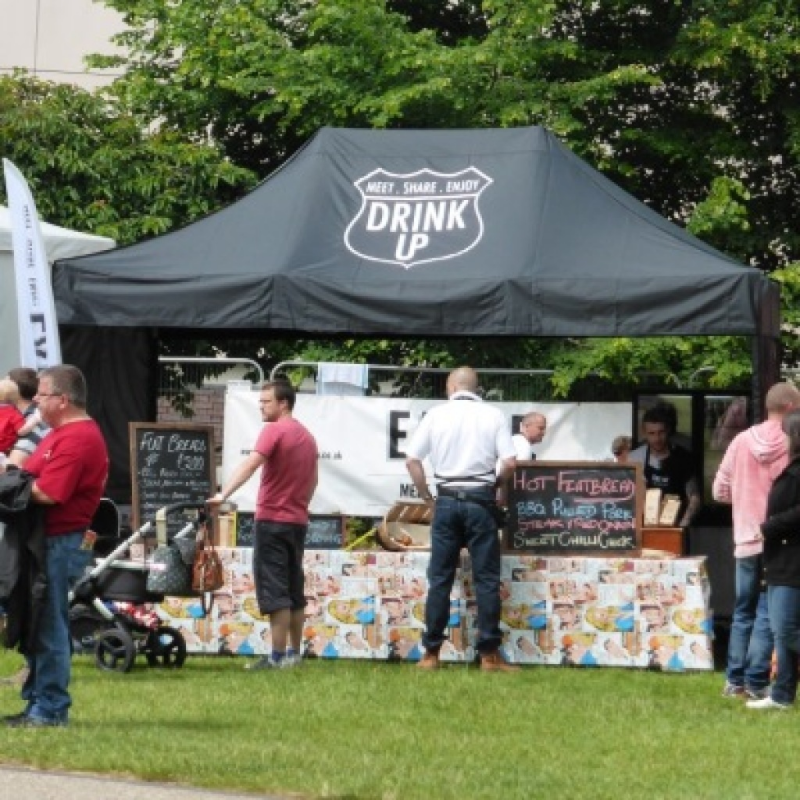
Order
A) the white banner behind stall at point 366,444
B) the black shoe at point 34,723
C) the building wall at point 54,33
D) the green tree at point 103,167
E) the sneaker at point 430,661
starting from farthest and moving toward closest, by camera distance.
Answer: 1. the building wall at point 54,33
2. the green tree at point 103,167
3. the white banner behind stall at point 366,444
4. the sneaker at point 430,661
5. the black shoe at point 34,723

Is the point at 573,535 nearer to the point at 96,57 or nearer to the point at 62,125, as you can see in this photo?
the point at 62,125

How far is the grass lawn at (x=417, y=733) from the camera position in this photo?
9555 mm

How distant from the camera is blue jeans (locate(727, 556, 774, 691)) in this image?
41.8 feet

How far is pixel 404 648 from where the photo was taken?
49.0ft

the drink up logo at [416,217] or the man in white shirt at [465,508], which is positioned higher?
the drink up logo at [416,217]

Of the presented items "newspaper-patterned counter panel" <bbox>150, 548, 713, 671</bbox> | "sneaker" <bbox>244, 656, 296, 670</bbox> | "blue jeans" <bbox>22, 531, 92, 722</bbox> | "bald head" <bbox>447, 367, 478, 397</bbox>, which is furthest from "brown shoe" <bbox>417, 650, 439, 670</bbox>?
"blue jeans" <bbox>22, 531, 92, 722</bbox>

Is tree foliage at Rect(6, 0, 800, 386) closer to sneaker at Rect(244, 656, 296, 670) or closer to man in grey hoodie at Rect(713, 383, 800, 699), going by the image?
sneaker at Rect(244, 656, 296, 670)

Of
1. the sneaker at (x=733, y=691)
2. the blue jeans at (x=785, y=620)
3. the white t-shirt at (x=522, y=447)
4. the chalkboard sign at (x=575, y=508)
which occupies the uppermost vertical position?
the white t-shirt at (x=522, y=447)

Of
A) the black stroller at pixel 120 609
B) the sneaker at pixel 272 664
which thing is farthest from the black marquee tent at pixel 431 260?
the sneaker at pixel 272 664

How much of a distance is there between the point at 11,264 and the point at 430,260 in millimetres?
3739

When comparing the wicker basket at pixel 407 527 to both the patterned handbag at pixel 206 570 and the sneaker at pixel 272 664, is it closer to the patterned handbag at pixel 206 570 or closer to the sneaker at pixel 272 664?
the sneaker at pixel 272 664

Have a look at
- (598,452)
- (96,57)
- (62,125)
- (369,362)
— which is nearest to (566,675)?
(598,452)

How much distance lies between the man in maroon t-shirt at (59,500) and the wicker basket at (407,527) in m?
4.82

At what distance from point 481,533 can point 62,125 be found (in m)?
12.2
